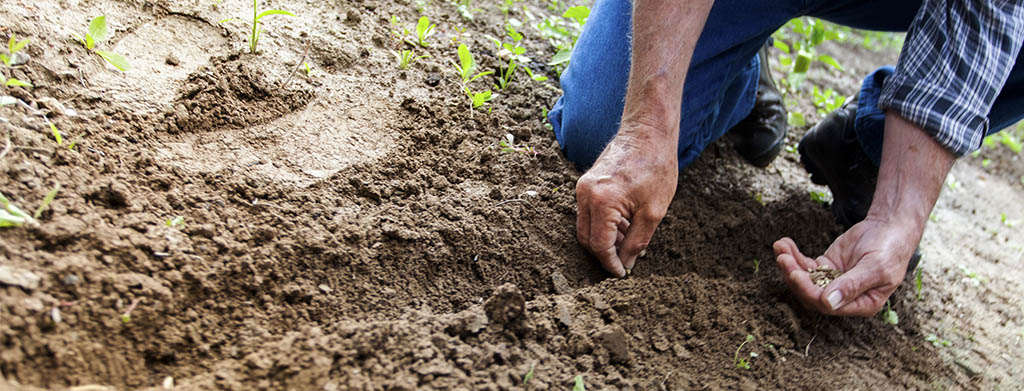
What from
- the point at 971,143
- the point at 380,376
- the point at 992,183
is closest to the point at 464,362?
the point at 380,376

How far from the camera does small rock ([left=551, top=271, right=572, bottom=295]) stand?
4.95ft

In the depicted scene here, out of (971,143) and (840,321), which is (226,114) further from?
(971,143)

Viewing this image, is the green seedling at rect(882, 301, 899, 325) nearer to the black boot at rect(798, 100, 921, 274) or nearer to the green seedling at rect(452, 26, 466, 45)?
the black boot at rect(798, 100, 921, 274)

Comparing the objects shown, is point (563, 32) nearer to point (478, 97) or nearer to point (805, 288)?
point (478, 97)

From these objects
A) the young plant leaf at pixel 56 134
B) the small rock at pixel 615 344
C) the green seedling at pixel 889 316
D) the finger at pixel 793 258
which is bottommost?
the green seedling at pixel 889 316

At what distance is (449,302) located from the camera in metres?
1.40

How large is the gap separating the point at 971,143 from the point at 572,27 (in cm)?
161

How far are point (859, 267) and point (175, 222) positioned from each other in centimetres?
166

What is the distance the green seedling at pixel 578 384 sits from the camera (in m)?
1.22

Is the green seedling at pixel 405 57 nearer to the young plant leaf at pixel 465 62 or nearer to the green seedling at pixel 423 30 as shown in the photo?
the green seedling at pixel 423 30

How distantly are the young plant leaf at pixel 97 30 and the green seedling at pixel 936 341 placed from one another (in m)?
2.42

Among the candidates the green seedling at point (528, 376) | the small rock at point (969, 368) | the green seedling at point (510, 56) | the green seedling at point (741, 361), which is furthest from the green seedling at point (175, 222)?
the small rock at point (969, 368)

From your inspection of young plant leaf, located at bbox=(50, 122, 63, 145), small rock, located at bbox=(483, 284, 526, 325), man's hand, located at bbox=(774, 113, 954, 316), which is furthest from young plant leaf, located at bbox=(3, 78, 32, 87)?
man's hand, located at bbox=(774, 113, 954, 316)

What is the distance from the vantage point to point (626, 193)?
1.50m
